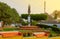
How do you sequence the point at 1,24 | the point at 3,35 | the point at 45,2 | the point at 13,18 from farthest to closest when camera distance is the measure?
the point at 45,2, the point at 13,18, the point at 1,24, the point at 3,35

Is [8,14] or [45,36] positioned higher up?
[8,14]

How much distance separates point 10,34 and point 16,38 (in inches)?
8.3

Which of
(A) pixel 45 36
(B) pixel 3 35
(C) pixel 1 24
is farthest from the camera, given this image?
(C) pixel 1 24

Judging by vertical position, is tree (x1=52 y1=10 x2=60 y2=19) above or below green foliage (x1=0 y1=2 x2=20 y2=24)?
above

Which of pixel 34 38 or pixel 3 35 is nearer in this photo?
pixel 3 35

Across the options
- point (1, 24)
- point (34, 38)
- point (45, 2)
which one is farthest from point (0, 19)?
point (45, 2)

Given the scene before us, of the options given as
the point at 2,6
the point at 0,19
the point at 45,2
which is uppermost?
the point at 45,2

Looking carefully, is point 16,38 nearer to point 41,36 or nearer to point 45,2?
point 41,36

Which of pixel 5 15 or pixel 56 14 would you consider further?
pixel 56 14

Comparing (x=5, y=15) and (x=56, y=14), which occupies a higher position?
(x=56, y=14)

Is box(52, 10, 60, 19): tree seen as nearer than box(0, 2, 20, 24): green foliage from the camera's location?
No

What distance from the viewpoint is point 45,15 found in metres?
21.8

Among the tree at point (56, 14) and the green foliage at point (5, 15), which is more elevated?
the tree at point (56, 14)

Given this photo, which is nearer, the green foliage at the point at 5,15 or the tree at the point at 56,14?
the green foliage at the point at 5,15
